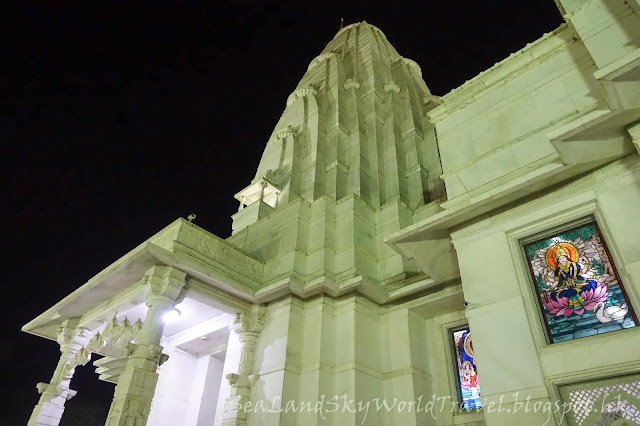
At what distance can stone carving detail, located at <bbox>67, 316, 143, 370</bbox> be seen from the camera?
1102cm

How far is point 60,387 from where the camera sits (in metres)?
12.6

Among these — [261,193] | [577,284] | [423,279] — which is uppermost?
[261,193]

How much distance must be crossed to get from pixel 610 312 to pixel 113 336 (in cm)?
1156

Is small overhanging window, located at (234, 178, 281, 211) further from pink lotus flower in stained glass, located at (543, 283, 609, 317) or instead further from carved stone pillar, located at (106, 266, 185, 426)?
pink lotus flower in stained glass, located at (543, 283, 609, 317)

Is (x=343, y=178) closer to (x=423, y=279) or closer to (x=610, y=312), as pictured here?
(x=423, y=279)

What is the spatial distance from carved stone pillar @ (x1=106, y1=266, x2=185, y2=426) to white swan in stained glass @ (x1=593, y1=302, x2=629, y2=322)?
29.2 feet

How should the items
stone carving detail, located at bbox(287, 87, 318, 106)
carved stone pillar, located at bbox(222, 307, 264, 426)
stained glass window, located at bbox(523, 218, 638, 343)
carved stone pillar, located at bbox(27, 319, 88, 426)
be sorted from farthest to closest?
stone carving detail, located at bbox(287, 87, 318, 106), carved stone pillar, located at bbox(27, 319, 88, 426), carved stone pillar, located at bbox(222, 307, 264, 426), stained glass window, located at bbox(523, 218, 638, 343)

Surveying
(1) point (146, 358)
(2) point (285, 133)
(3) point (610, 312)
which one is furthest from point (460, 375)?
(2) point (285, 133)

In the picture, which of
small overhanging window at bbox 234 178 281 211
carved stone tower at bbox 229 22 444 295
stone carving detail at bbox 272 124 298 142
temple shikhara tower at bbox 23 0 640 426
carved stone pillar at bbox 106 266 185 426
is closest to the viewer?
temple shikhara tower at bbox 23 0 640 426

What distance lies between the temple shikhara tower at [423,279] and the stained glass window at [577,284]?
3 centimetres

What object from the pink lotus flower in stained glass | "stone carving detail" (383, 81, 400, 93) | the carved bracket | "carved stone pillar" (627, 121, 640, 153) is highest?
"stone carving detail" (383, 81, 400, 93)

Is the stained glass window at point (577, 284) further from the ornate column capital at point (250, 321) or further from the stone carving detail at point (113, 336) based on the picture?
the stone carving detail at point (113, 336)

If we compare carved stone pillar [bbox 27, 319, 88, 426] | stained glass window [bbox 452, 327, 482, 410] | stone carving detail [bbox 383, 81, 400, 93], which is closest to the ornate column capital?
stained glass window [bbox 452, 327, 482, 410]

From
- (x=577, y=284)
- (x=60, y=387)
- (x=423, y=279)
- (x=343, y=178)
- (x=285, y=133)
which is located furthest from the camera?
(x=285, y=133)
